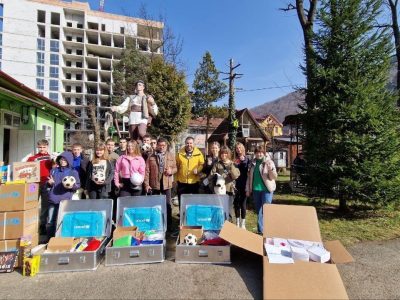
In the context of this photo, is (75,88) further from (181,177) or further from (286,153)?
(181,177)

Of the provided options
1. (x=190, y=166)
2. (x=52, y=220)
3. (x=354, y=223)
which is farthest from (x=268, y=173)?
(x=52, y=220)

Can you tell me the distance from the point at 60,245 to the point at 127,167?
1.67 meters

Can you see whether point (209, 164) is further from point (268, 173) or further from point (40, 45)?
point (40, 45)

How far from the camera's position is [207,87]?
31.1m

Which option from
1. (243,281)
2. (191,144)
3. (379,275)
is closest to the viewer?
(243,281)

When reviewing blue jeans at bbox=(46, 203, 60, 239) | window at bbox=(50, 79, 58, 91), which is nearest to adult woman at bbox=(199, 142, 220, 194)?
blue jeans at bbox=(46, 203, 60, 239)

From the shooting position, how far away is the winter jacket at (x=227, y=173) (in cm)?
550

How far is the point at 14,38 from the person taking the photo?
168 feet

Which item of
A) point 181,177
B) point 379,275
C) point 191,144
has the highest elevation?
point 191,144

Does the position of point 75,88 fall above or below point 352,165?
above

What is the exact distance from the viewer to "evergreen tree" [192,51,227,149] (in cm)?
3108

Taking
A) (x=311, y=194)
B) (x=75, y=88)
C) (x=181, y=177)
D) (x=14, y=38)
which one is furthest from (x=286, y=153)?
(x=14, y=38)

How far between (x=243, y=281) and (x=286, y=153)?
37.4 metres

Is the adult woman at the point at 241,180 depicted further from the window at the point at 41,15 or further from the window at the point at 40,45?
the window at the point at 41,15
